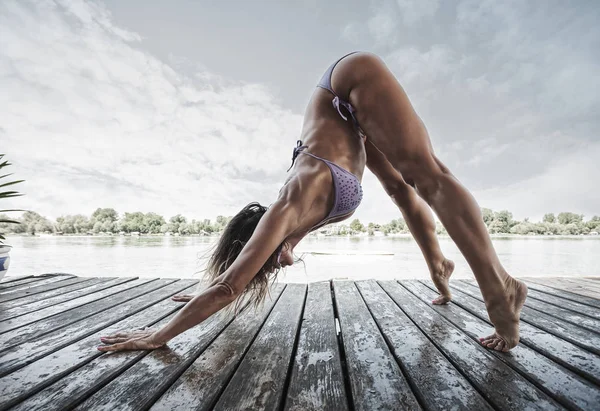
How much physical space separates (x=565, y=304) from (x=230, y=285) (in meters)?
2.06

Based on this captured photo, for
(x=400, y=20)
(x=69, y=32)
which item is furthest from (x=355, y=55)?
(x=400, y=20)

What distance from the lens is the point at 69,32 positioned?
15.9 m

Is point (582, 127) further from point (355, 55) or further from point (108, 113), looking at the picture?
point (108, 113)

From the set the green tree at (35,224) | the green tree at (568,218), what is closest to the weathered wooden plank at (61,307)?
the green tree at (35,224)

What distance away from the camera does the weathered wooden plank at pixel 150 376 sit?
0.77 metres

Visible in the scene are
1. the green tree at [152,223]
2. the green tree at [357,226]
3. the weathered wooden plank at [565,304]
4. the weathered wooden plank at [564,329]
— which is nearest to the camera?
the weathered wooden plank at [564,329]

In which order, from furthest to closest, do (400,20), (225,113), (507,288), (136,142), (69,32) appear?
(225,113) → (136,142) → (400,20) → (69,32) → (507,288)

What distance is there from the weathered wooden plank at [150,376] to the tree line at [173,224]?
12.0 meters

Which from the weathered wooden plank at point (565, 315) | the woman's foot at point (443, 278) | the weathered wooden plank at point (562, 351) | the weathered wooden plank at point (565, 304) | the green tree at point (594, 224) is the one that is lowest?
the weathered wooden plank at point (562, 351)

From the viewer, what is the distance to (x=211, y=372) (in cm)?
94

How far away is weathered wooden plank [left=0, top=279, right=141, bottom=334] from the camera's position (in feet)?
4.79

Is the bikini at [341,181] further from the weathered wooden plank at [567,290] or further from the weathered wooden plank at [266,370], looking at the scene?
the weathered wooden plank at [567,290]

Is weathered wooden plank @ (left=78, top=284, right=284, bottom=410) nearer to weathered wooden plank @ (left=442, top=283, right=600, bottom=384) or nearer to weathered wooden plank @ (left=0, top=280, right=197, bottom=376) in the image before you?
weathered wooden plank @ (left=0, top=280, right=197, bottom=376)

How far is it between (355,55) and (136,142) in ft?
88.8
